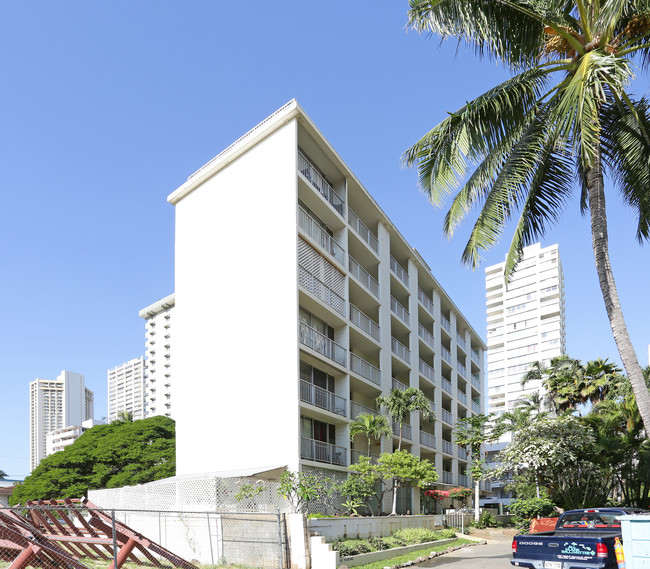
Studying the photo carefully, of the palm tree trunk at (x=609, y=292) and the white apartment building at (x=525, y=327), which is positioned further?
the white apartment building at (x=525, y=327)

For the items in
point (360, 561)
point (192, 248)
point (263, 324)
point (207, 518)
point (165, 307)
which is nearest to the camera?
point (207, 518)

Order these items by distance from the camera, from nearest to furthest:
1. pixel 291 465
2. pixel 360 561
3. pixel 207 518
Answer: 1. pixel 207 518
2. pixel 360 561
3. pixel 291 465

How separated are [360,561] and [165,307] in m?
129

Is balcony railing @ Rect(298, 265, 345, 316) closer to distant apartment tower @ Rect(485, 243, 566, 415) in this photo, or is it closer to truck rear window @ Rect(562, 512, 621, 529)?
truck rear window @ Rect(562, 512, 621, 529)

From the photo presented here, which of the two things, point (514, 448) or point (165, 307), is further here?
point (165, 307)

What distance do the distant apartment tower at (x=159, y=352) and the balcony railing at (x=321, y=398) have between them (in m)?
112

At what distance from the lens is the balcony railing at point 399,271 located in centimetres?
3968

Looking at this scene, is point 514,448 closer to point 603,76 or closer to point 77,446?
point 603,76

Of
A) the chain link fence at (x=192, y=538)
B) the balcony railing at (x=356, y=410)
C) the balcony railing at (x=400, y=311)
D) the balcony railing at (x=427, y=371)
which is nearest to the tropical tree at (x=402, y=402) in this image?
the balcony railing at (x=356, y=410)

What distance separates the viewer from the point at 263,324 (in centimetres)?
2694

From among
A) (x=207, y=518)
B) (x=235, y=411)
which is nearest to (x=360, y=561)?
(x=207, y=518)

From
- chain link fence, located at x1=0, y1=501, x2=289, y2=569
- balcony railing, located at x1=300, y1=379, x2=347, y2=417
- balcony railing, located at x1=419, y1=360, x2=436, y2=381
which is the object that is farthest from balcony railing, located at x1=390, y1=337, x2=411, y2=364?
chain link fence, located at x1=0, y1=501, x2=289, y2=569

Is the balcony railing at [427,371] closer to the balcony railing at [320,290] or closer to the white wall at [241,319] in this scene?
the balcony railing at [320,290]

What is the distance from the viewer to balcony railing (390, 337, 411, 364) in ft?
124
